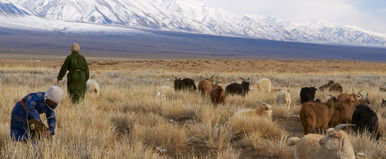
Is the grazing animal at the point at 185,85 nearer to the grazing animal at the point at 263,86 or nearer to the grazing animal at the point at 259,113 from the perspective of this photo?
the grazing animal at the point at 263,86

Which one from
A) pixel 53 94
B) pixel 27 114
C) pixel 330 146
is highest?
pixel 53 94

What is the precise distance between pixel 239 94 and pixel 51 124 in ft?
29.9

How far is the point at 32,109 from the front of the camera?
5.20 meters

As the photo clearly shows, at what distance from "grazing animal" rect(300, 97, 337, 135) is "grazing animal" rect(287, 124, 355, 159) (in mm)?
2181

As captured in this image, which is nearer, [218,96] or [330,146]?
[330,146]

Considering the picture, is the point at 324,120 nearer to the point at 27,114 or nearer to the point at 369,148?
the point at 369,148

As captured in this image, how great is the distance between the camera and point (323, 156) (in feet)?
16.5

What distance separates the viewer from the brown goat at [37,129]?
5.03 meters

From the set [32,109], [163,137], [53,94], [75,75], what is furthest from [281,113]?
[32,109]

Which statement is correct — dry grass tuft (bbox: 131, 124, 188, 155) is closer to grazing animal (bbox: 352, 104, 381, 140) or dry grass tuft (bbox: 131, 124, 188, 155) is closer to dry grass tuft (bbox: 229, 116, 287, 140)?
dry grass tuft (bbox: 229, 116, 287, 140)

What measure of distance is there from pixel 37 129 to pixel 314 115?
4.76 meters

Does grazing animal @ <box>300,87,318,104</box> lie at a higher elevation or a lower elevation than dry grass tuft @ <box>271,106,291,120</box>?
higher

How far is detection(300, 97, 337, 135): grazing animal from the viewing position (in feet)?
24.8

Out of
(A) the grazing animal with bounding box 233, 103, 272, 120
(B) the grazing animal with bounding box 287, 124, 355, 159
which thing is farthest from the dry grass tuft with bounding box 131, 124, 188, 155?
(B) the grazing animal with bounding box 287, 124, 355, 159
